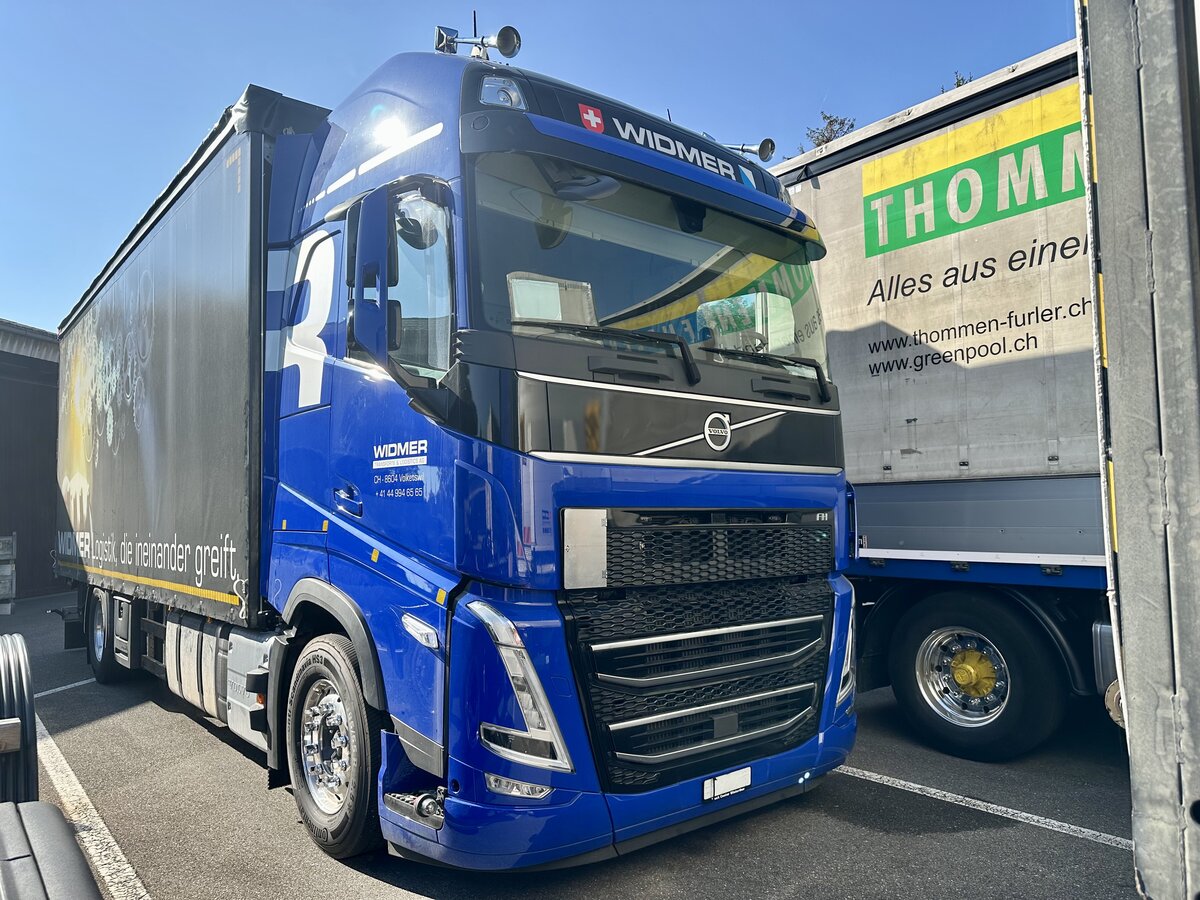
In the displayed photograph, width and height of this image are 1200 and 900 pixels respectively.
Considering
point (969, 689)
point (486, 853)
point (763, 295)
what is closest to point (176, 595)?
point (486, 853)

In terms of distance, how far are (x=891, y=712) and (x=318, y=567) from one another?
441 centimetres

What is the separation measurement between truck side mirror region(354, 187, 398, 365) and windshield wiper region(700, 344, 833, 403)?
138cm

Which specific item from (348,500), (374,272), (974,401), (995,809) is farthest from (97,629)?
(974,401)

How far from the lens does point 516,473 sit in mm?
3201

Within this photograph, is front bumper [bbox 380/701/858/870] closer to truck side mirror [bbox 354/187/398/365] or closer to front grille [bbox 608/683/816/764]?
front grille [bbox 608/683/816/764]

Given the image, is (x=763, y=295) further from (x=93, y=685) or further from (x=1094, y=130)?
(x=93, y=685)

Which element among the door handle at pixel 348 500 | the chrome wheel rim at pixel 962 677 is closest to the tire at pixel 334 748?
the door handle at pixel 348 500

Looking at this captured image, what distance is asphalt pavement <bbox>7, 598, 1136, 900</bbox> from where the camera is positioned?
11.8 ft

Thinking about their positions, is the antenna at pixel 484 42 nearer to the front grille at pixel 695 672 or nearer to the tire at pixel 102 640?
the front grille at pixel 695 672

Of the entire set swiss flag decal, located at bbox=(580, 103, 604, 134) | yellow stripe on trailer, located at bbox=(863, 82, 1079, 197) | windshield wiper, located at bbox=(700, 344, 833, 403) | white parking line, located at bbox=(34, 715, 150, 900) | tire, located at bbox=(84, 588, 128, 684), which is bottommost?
white parking line, located at bbox=(34, 715, 150, 900)

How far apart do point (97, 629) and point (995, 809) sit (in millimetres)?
8085

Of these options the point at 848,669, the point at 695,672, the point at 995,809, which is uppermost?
the point at 695,672

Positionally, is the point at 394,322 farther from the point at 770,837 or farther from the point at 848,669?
the point at 770,837

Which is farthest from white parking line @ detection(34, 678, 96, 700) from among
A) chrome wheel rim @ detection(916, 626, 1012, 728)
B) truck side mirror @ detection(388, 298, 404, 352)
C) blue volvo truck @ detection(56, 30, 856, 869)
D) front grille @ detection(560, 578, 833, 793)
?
chrome wheel rim @ detection(916, 626, 1012, 728)
